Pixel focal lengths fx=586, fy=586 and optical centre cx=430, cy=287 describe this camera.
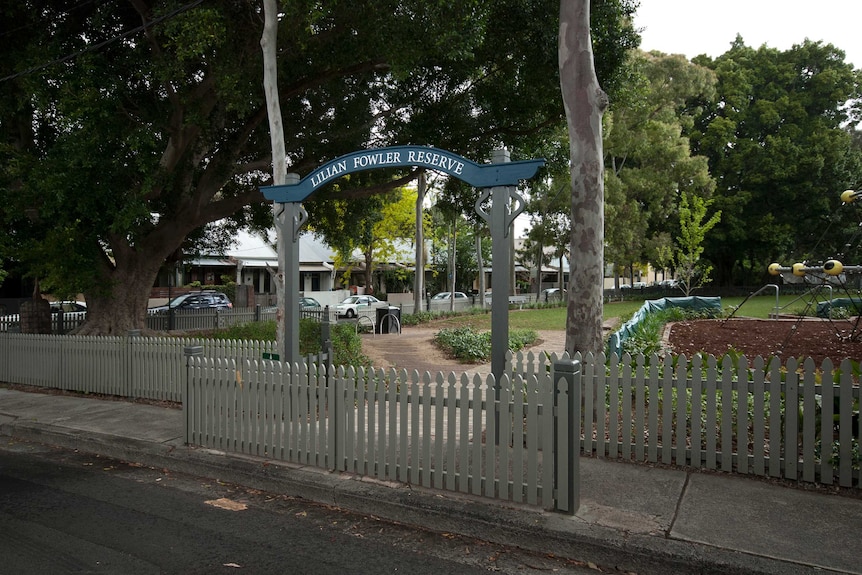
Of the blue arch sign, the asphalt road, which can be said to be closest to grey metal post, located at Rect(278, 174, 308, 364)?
the blue arch sign

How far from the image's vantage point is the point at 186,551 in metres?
4.36

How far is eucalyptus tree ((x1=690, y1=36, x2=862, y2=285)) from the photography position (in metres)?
39.2

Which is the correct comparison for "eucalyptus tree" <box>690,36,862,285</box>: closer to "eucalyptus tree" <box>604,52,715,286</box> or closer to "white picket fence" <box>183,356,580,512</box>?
"eucalyptus tree" <box>604,52,715,286</box>

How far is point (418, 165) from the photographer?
668 cm

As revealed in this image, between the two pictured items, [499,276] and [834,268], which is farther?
[834,268]

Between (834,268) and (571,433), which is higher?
(834,268)

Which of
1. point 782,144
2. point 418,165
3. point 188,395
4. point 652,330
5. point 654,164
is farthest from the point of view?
point 782,144

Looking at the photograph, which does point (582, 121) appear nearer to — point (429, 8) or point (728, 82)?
point (429, 8)

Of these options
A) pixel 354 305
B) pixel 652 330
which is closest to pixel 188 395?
pixel 652 330

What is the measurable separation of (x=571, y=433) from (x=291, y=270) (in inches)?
178

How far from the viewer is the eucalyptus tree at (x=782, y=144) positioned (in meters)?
39.2

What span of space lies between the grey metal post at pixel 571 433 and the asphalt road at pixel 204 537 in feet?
1.92

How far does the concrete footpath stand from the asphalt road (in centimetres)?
14

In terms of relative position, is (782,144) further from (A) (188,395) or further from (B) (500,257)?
(A) (188,395)
